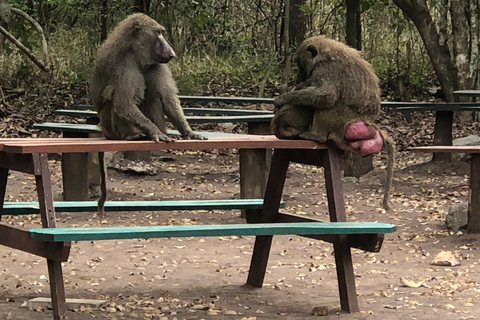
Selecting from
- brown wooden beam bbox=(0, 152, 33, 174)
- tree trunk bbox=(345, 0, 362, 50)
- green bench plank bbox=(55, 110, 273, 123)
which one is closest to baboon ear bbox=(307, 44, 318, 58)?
brown wooden beam bbox=(0, 152, 33, 174)

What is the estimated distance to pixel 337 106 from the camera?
475 centimetres

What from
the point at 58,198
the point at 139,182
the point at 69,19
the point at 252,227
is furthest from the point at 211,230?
the point at 69,19

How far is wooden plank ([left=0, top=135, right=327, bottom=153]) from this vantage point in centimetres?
379

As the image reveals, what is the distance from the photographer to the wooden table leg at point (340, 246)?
439cm

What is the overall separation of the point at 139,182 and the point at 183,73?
494cm

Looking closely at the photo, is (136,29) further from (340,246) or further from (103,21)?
(103,21)

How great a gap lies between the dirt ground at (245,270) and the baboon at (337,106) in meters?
0.69

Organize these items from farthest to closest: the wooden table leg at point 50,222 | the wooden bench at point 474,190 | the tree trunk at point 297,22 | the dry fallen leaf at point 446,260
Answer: the tree trunk at point 297,22 < the wooden bench at point 474,190 < the dry fallen leaf at point 446,260 < the wooden table leg at point 50,222

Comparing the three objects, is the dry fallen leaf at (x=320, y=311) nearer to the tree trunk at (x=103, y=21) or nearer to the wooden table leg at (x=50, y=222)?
the wooden table leg at (x=50, y=222)

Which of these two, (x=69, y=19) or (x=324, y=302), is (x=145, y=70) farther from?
(x=69, y=19)

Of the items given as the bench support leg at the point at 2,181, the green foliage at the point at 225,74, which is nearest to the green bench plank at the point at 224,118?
A: the bench support leg at the point at 2,181

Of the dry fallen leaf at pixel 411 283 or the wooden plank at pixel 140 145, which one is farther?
the dry fallen leaf at pixel 411 283

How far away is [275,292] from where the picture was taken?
4875 mm

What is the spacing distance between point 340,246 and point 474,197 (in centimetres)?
227
